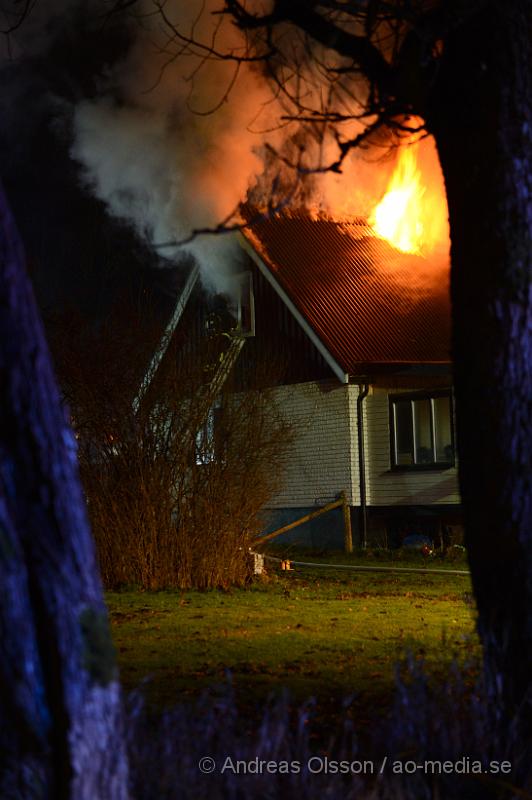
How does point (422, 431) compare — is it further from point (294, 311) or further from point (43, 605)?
point (43, 605)

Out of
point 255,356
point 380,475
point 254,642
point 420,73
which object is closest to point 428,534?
point 380,475

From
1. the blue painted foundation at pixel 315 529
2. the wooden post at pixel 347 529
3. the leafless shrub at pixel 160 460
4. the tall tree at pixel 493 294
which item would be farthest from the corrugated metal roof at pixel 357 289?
the tall tree at pixel 493 294

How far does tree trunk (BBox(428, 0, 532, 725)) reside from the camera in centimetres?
517

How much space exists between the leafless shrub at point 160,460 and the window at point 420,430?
31.0 ft

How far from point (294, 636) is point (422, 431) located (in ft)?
45.2

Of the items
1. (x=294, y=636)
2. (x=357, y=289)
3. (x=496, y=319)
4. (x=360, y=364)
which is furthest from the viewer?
(x=357, y=289)

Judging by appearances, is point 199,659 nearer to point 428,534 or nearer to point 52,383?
point 52,383

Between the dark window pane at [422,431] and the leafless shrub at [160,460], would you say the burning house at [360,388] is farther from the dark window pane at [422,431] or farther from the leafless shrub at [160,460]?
the leafless shrub at [160,460]

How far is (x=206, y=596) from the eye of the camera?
43.9ft

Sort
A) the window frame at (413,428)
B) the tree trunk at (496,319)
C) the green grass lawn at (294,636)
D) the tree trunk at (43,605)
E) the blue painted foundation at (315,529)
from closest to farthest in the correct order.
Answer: the tree trunk at (43,605) → the tree trunk at (496,319) → the green grass lawn at (294,636) → the window frame at (413,428) → the blue painted foundation at (315,529)

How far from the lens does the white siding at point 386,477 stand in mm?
22625

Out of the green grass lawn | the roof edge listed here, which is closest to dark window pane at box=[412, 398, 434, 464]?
the roof edge

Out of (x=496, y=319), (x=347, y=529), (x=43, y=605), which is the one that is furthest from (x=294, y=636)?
(x=347, y=529)

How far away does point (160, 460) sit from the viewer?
1377cm
